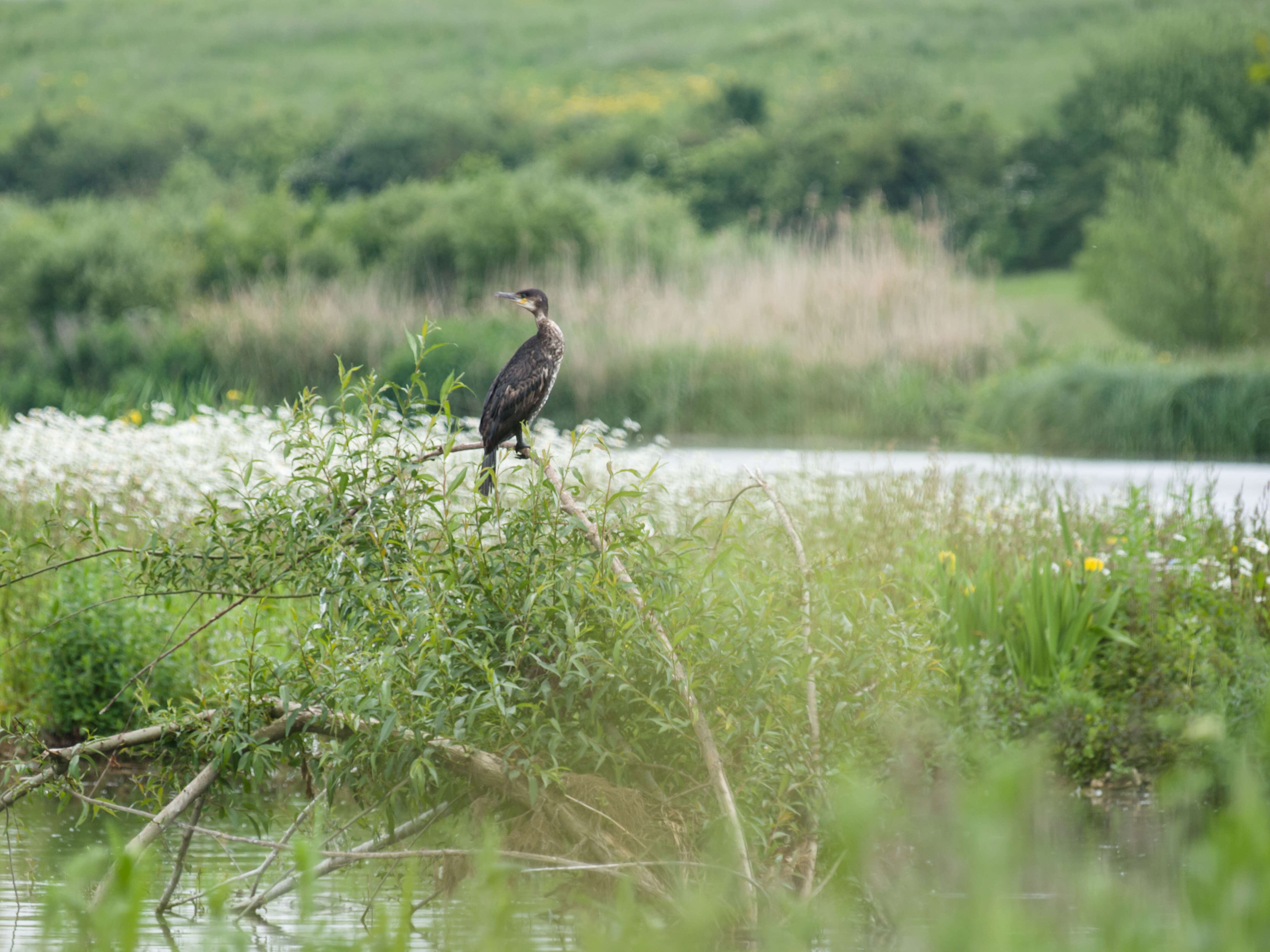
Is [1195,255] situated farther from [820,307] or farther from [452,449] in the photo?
[452,449]

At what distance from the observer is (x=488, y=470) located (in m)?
4.05

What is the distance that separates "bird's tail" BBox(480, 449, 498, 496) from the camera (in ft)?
13.5

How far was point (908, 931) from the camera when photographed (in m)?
3.31

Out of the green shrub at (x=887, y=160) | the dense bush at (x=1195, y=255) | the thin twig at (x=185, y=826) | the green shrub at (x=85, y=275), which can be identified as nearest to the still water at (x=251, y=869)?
the thin twig at (x=185, y=826)

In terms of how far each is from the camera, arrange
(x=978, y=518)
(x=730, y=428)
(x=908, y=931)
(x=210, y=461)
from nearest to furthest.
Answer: (x=908, y=931)
(x=978, y=518)
(x=210, y=461)
(x=730, y=428)

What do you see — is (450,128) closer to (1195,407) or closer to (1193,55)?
(1193,55)

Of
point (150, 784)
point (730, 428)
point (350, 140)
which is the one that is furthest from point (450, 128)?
point (150, 784)

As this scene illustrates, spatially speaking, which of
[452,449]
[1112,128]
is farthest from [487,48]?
[452,449]

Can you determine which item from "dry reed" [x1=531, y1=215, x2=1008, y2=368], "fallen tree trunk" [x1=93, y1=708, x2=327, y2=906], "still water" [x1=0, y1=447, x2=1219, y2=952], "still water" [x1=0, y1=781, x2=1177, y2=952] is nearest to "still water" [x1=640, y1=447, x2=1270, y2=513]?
"still water" [x1=0, y1=447, x2=1219, y2=952]

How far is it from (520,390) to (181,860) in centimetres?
165

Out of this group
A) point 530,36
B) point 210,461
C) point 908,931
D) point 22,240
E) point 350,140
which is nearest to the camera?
point 908,931

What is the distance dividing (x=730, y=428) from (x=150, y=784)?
13.7 meters

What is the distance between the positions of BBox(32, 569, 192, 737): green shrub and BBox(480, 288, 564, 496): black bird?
7.54ft

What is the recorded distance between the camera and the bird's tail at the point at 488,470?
4.11 meters
